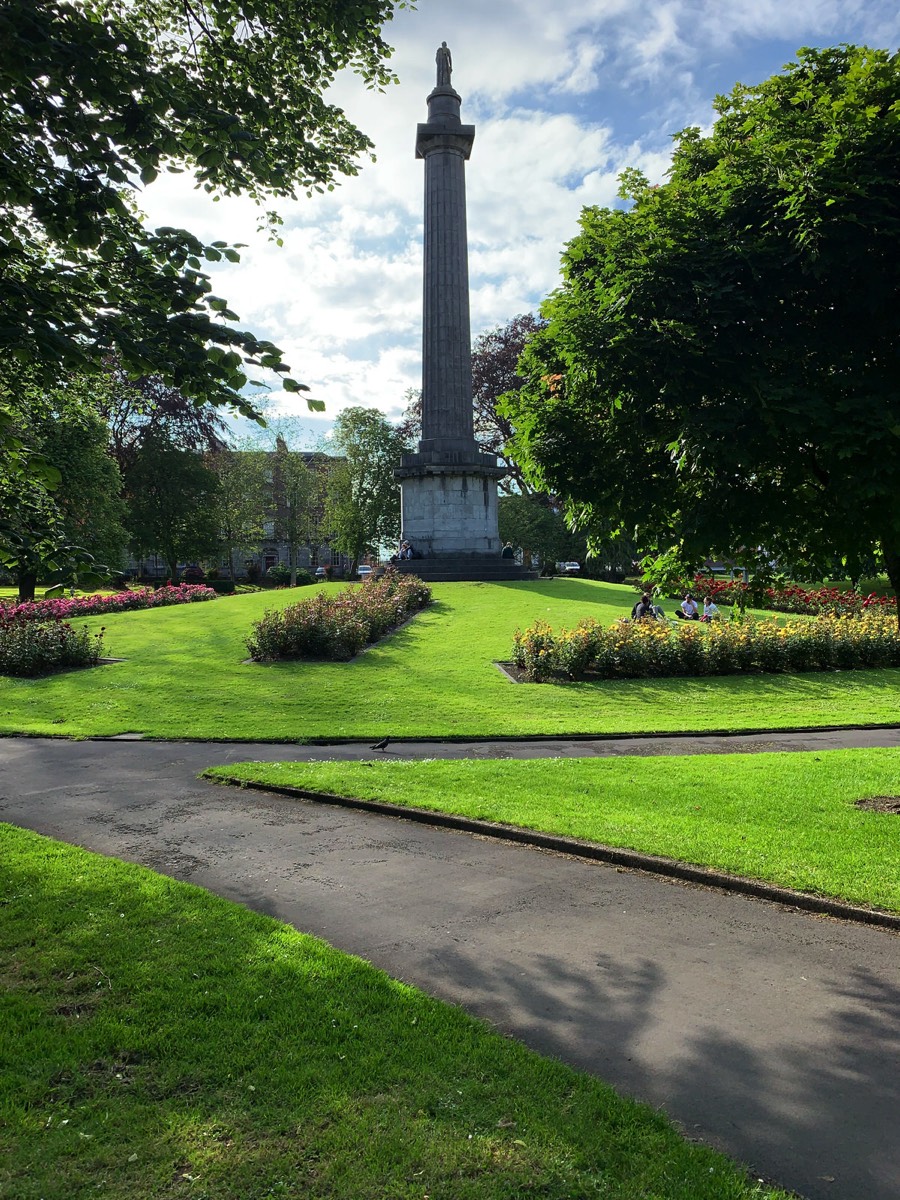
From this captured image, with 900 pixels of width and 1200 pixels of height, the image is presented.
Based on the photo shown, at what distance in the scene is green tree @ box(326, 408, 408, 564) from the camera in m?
64.6

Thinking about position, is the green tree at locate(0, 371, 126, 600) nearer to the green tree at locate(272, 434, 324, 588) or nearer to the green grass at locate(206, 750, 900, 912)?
the green grass at locate(206, 750, 900, 912)

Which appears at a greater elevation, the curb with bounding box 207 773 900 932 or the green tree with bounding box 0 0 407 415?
the green tree with bounding box 0 0 407 415

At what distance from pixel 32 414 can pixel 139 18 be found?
15.5 feet

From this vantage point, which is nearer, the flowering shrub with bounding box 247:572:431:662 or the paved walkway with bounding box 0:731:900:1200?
Answer: the paved walkway with bounding box 0:731:900:1200

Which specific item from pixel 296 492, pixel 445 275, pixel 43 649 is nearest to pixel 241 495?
pixel 296 492

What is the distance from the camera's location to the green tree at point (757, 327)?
5805mm

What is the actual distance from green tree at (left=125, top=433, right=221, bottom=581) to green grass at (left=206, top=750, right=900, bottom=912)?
1875 inches

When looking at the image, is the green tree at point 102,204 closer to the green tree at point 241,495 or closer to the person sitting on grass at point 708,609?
the person sitting on grass at point 708,609

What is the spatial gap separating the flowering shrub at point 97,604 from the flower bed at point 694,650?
47.9 feet

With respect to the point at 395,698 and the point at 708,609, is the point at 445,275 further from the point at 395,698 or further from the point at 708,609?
the point at 395,698

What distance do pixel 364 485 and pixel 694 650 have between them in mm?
51315

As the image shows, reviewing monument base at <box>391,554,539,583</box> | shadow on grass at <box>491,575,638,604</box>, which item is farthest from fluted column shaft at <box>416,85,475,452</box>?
shadow on grass at <box>491,575,638,604</box>

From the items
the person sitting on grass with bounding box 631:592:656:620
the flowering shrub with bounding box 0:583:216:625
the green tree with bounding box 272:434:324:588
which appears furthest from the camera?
the green tree with bounding box 272:434:324:588

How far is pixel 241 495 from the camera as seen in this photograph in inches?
2544
